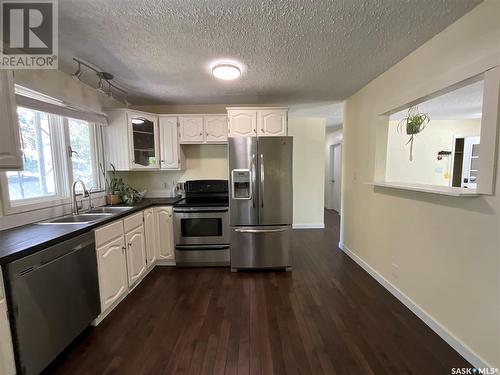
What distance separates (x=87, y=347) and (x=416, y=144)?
6.03 metres

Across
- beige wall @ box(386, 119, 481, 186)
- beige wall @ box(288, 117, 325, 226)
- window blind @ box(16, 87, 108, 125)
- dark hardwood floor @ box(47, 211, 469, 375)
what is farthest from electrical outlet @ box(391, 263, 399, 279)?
window blind @ box(16, 87, 108, 125)

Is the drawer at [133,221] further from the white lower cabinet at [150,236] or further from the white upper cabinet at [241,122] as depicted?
the white upper cabinet at [241,122]

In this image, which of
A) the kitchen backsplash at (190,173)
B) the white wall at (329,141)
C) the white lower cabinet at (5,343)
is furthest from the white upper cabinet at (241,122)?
the white wall at (329,141)

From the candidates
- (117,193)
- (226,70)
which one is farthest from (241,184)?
(117,193)

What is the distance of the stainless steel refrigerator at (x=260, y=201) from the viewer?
9.23 feet

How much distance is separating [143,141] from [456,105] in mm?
4918

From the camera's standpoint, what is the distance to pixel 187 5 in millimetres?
1425

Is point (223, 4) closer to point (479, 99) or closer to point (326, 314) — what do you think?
point (326, 314)

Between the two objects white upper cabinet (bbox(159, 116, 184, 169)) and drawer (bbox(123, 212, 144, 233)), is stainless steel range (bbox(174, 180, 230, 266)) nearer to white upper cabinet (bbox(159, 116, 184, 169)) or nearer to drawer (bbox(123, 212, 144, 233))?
drawer (bbox(123, 212, 144, 233))

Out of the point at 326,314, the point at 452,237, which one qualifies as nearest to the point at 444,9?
the point at 452,237

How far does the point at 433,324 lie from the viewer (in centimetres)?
183

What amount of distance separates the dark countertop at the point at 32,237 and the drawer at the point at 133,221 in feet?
0.87

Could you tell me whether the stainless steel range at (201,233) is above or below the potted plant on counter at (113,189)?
below

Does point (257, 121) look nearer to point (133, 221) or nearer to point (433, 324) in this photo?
point (133, 221)
